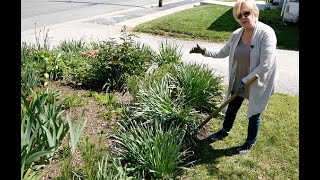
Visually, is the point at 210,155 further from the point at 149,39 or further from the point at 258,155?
the point at 149,39

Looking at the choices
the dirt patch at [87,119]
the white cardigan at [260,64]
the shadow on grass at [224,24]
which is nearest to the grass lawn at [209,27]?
the shadow on grass at [224,24]

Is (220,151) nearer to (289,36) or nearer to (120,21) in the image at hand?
(289,36)

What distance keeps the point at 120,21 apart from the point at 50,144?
1036 centimetres

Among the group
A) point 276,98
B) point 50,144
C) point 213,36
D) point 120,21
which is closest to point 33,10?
point 120,21

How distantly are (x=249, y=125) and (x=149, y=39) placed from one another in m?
6.71

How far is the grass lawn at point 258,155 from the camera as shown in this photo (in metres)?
3.65

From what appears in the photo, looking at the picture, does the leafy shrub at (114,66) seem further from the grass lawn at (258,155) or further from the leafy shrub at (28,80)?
the grass lawn at (258,155)

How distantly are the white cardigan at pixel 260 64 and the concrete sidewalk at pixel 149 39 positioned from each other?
2271 mm

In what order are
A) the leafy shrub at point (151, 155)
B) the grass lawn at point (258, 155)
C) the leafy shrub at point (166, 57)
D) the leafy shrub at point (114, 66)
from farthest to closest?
the leafy shrub at point (166, 57)
the leafy shrub at point (114, 66)
the grass lawn at point (258, 155)
the leafy shrub at point (151, 155)

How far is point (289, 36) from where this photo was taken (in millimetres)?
10578

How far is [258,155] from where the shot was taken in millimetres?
3988

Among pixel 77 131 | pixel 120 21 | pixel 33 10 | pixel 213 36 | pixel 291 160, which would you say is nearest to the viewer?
pixel 77 131

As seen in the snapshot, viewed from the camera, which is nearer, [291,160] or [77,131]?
[77,131]

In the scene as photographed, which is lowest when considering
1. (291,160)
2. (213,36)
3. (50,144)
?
(291,160)
